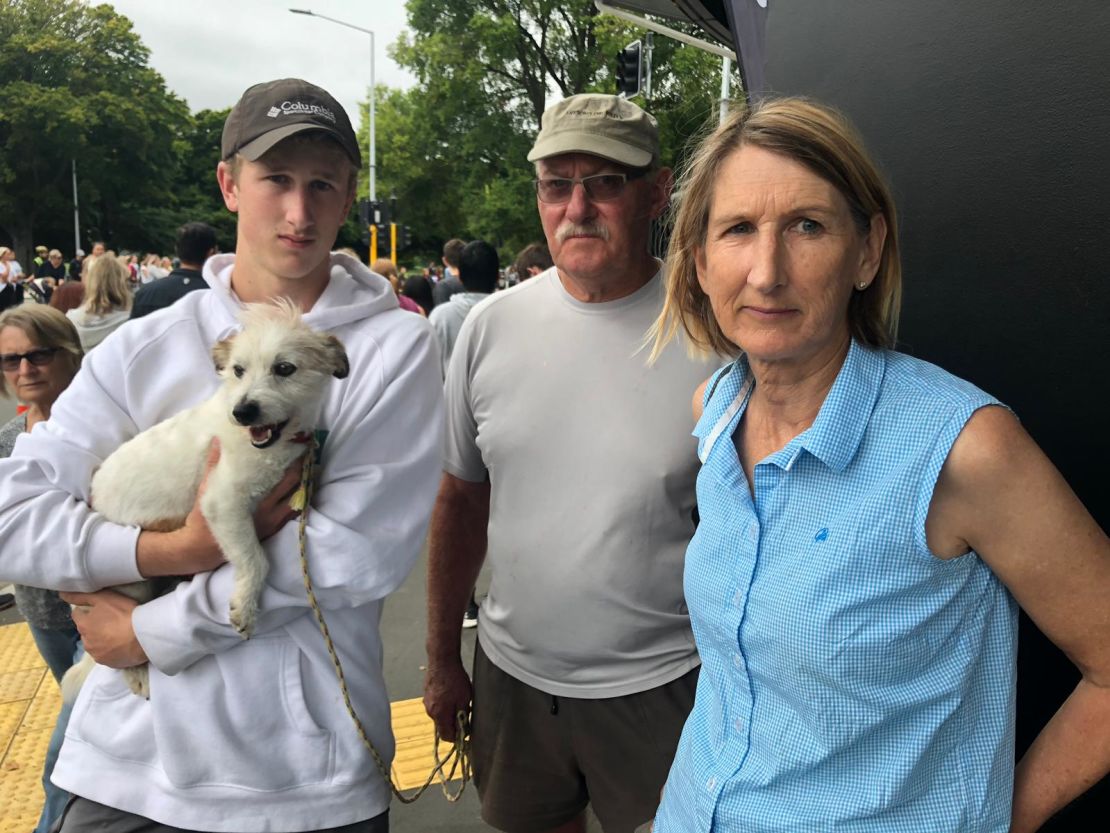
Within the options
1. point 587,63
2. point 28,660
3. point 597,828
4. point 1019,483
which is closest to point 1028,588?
point 1019,483

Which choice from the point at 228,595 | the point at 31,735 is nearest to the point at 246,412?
the point at 228,595

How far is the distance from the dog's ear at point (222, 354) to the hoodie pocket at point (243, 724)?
2.11 ft

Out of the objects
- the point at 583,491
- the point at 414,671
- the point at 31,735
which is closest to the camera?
the point at 583,491

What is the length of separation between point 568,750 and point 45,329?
297 cm

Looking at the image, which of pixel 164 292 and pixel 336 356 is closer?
→ pixel 336 356

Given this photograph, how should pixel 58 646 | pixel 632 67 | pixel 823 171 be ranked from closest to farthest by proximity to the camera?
pixel 823 171 → pixel 58 646 → pixel 632 67

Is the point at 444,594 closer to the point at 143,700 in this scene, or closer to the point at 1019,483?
the point at 143,700

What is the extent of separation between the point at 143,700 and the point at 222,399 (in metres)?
0.72

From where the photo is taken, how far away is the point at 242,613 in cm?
163

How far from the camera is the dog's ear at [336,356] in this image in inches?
70.1

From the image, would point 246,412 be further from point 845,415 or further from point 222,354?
point 845,415

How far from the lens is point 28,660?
498cm

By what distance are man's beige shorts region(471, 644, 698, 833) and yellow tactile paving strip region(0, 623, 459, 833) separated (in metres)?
1.05

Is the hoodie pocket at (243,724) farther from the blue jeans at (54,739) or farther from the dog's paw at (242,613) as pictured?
the blue jeans at (54,739)
